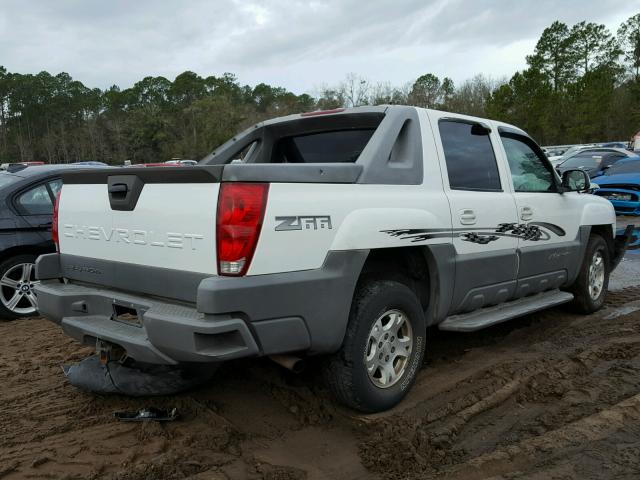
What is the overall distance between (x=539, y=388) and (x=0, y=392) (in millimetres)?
3851

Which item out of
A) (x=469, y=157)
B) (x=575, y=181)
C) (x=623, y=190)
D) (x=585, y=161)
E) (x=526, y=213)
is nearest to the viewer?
(x=469, y=157)

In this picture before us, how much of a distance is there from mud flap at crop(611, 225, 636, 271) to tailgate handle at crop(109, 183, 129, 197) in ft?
Result: 18.9

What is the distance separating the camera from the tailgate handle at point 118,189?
10.8ft

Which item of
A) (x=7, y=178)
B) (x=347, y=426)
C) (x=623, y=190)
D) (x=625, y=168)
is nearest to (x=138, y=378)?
(x=347, y=426)

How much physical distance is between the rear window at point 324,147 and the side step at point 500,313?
4.81ft

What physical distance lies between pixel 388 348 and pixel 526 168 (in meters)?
2.57

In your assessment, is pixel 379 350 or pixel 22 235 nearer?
pixel 379 350

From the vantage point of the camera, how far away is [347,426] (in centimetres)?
339

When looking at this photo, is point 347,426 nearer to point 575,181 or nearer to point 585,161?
point 575,181

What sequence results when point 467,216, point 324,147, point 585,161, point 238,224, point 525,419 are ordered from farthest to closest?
point 585,161, point 324,147, point 467,216, point 525,419, point 238,224

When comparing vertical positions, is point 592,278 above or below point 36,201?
below

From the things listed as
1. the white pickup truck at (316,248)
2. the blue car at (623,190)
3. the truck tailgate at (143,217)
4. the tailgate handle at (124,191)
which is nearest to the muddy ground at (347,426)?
the white pickup truck at (316,248)

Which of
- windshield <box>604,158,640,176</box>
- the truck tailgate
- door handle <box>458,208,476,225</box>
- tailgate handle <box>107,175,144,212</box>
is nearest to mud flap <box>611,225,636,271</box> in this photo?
door handle <box>458,208,476,225</box>

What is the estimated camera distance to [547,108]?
45.6 metres
